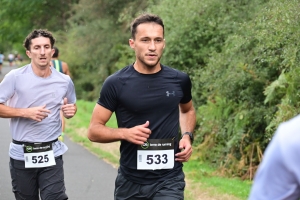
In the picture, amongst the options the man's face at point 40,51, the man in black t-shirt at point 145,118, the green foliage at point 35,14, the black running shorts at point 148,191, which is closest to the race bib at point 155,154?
the man in black t-shirt at point 145,118

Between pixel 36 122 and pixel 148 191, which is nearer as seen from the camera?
pixel 148 191

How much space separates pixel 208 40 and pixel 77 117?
637 cm

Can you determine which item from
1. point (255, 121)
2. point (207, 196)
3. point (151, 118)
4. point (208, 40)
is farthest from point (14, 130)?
point (208, 40)

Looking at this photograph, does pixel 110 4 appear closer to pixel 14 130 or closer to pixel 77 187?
pixel 77 187

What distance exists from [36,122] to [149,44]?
1681 mm

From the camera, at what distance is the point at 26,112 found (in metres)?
5.71

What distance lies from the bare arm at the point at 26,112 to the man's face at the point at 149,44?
137 cm

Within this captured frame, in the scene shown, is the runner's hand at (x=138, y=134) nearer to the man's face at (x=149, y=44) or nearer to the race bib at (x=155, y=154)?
the race bib at (x=155, y=154)

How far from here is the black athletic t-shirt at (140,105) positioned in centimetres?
464

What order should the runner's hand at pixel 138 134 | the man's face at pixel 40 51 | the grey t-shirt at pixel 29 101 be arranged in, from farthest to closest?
the man's face at pixel 40 51 < the grey t-shirt at pixel 29 101 < the runner's hand at pixel 138 134

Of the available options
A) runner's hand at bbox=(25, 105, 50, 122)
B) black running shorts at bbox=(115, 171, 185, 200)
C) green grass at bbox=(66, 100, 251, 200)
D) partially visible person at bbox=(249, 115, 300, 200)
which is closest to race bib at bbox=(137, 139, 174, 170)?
black running shorts at bbox=(115, 171, 185, 200)

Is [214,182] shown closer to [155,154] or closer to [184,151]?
[184,151]

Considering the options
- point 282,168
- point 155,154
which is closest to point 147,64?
point 155,154

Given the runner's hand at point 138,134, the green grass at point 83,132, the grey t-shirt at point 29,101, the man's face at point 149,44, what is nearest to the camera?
the runner's hand at point 138,134
